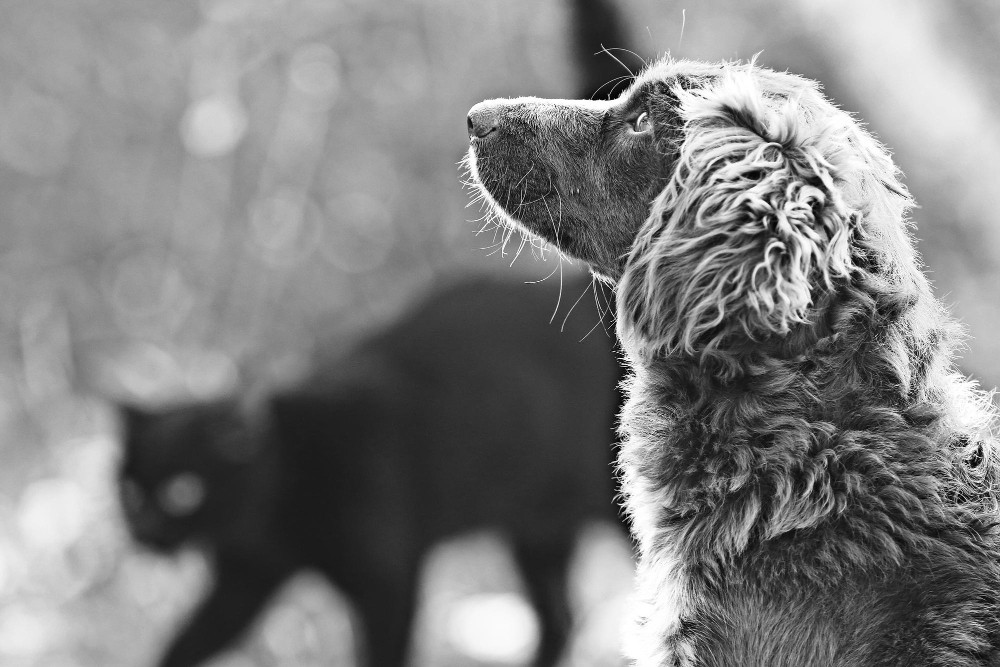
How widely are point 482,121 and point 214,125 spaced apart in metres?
3.76

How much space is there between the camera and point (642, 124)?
8.21 feet

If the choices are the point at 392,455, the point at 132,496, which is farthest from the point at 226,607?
the point at 392,455

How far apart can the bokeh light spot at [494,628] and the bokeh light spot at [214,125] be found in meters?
2.99

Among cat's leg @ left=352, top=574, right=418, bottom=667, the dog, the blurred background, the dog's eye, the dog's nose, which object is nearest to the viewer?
the dog

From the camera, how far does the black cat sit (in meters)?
4.62

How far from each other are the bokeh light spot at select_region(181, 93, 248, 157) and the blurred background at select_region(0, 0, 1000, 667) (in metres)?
0.01

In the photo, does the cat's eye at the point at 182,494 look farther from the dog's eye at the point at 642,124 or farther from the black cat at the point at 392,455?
the dog's eye at the point at 642,124

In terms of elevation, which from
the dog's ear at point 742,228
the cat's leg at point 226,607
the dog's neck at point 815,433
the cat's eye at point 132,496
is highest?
the dog's ear at point 742,228

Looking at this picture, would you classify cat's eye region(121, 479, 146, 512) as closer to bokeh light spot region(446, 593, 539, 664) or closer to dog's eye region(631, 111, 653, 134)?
bokeh light spot region(446, 593, 539, 664)

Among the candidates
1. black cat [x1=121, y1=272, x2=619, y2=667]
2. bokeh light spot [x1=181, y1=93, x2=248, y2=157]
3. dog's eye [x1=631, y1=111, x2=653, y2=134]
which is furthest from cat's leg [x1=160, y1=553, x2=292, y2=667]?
dog's eye [x1=631, y1=111, x2=653, y2=134]

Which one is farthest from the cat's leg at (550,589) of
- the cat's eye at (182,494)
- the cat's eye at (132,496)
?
the cat's eye at (132,496)

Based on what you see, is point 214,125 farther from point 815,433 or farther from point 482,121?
point 815,433

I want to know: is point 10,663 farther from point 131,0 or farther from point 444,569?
point 131,0

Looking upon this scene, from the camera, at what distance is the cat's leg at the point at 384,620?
448 cm
